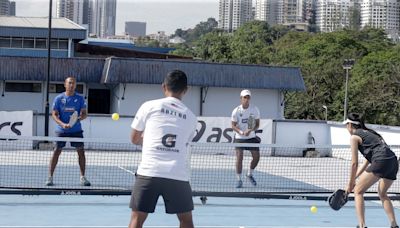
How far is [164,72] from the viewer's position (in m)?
34.9

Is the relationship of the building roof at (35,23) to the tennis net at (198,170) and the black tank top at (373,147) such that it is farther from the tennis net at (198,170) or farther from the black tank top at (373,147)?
the black tank top at (373,147)

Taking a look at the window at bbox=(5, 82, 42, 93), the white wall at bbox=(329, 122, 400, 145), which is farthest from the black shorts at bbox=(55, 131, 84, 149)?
the window at bbox=(5, 82, 42, 93)

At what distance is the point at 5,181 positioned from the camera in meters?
14.8

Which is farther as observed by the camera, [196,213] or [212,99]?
[212,99]

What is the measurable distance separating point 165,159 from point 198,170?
11.5 m

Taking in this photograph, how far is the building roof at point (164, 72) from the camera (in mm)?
34469

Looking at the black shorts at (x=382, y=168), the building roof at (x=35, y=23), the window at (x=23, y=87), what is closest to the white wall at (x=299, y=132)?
the window at (x=23, y=87)

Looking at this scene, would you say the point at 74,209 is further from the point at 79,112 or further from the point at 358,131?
the point at 358,131

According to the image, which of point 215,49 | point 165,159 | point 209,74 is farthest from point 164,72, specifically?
point 215,49

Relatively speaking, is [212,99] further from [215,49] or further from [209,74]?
[215,49]

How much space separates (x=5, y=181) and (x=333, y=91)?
154 feet

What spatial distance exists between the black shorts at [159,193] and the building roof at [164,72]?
27.3 metres

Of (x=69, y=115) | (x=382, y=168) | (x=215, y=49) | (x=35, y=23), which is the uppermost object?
(x=35, y=23)

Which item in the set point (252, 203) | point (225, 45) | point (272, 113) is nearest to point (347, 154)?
point (272, 113)
